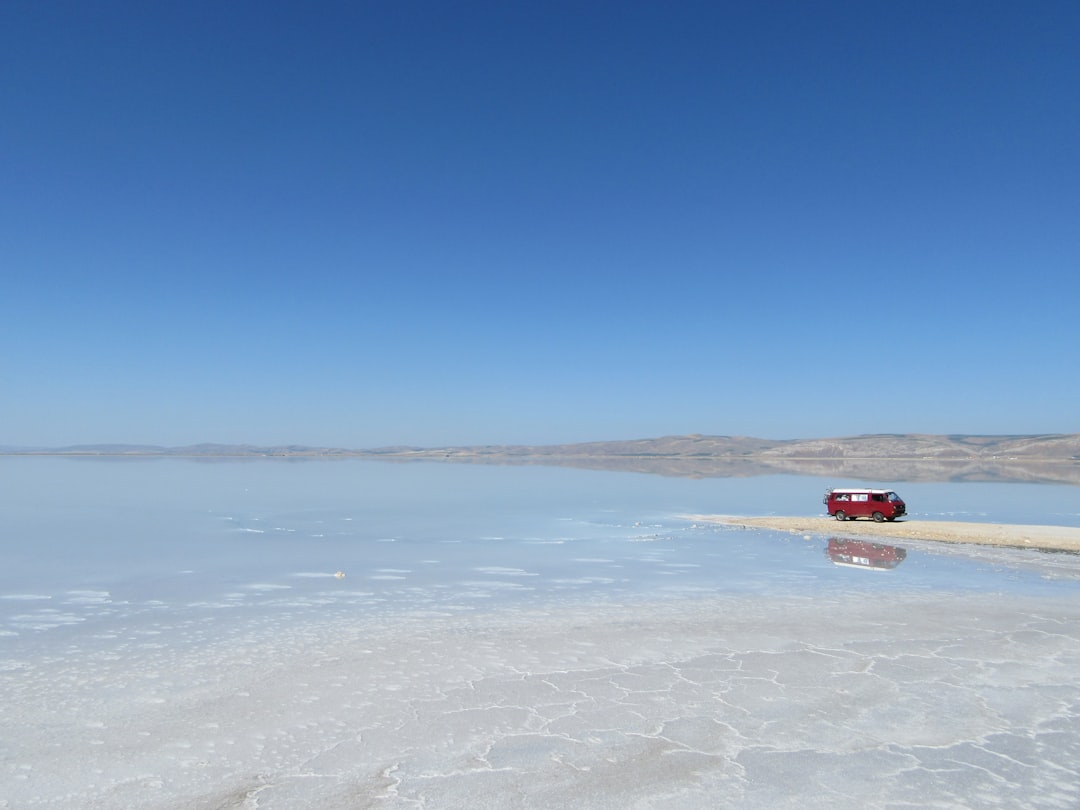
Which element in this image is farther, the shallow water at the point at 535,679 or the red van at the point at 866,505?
the red van at the point at 866,505

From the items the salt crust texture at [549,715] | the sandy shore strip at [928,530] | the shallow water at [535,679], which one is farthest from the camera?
the sandy shore strip at [928,530]

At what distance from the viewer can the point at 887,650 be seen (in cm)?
1150

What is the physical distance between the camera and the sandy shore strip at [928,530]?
2545cm

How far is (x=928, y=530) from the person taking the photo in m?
29.2

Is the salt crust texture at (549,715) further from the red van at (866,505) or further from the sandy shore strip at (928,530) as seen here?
the red van at (866,505)

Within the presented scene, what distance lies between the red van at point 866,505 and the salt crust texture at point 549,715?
1952 centimetres

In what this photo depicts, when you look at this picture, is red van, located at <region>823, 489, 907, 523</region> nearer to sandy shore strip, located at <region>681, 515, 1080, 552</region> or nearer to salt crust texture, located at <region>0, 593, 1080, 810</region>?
sandy shore strip, located at <region>681, 515, 1080, 552</region>

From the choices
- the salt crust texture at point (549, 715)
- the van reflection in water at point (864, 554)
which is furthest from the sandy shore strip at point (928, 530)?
the salt crust texture at point (549, 715)

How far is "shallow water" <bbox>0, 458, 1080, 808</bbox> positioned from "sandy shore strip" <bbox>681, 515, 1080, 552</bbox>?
9.75 ft

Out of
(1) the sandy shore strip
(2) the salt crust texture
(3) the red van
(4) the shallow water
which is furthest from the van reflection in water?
(2) the salt crust texture

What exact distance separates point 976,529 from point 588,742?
27311mm

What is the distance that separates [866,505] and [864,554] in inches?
417

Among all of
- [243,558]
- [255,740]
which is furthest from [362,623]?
[243,558]

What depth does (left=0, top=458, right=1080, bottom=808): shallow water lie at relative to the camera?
687 cm
